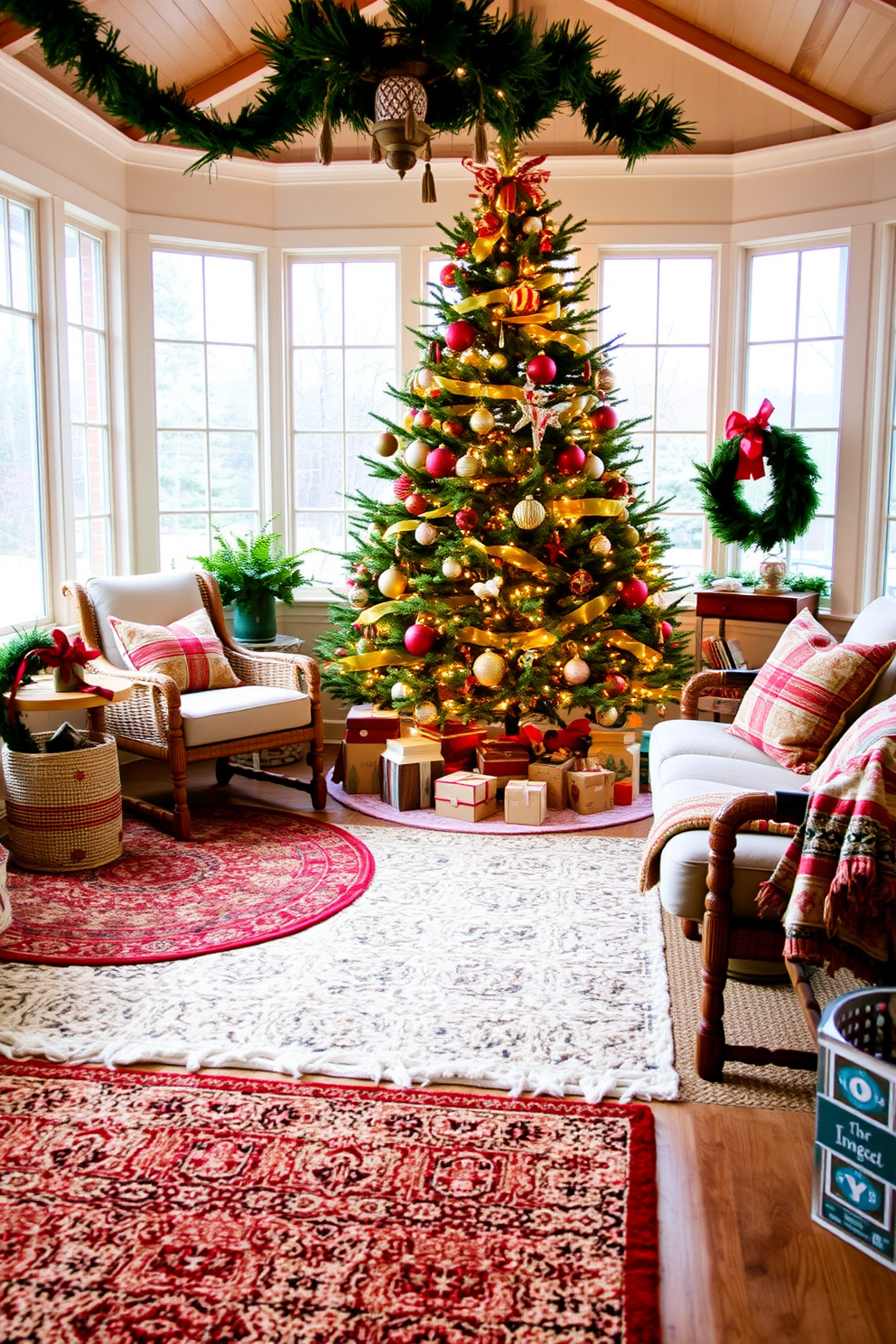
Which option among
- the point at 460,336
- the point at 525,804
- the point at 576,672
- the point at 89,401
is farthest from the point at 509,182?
the point at 525,804

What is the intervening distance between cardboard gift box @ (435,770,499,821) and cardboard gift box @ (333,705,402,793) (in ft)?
1.29

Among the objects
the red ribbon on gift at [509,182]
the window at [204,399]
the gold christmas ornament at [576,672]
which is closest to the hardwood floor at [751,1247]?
the gold christmas ornament at [576,672]

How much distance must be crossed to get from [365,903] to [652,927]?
0.91 meters

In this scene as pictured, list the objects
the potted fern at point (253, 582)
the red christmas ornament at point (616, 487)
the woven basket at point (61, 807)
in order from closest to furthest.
Result: the woven basket at point (61, 807)
the red christmas ornament at point (616, 487)
the potted fern at point (253, 582)

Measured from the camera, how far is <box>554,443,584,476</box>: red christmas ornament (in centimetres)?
460

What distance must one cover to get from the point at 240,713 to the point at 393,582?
2.95ft

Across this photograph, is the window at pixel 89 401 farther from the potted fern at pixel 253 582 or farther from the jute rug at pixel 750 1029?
the jute rug at pixel 750 1029

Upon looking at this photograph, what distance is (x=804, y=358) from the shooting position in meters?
5.36

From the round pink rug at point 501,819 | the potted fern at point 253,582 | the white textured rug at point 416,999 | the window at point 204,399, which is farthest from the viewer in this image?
the window at point 204,399

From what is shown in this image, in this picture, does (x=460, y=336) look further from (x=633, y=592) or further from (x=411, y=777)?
(x=411, y=777)

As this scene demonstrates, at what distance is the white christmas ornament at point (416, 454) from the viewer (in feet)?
15.4

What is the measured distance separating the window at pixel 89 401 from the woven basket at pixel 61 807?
1510mm

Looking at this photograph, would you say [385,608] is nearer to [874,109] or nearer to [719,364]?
[719,364]

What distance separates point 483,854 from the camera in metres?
4.07
